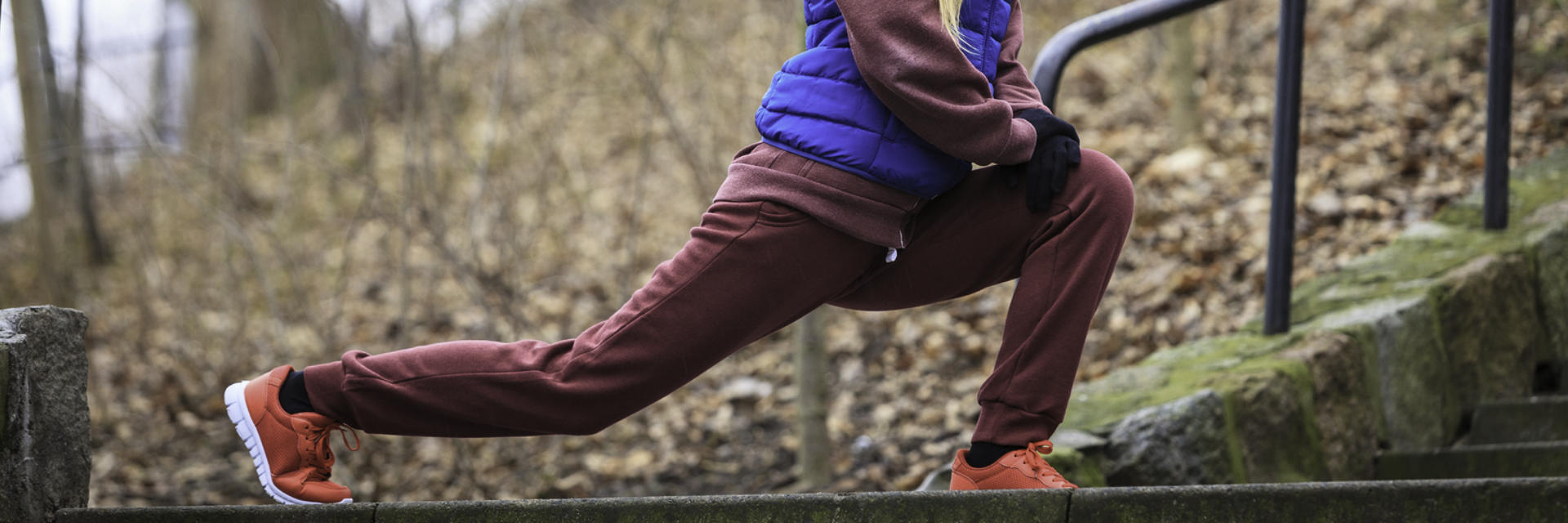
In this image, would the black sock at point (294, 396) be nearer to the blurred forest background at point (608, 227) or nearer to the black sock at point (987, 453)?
the black sock at point (987, 453)

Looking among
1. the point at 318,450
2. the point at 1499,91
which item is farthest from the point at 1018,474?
the point at 1499,91

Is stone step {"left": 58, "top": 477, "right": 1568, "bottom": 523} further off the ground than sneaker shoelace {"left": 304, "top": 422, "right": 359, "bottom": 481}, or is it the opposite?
sneaker shoelace {"left": 304, "top": 422, "right": 359, "bottom": 481}

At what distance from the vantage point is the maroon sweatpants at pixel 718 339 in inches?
71.2

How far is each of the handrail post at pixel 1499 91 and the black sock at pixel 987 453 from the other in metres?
2.07

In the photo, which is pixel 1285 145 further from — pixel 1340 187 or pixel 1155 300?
pixel 1340 187

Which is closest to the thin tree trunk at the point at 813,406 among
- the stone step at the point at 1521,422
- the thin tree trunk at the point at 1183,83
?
the stone step at the point at 1521,422

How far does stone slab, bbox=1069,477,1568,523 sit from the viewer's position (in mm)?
1620

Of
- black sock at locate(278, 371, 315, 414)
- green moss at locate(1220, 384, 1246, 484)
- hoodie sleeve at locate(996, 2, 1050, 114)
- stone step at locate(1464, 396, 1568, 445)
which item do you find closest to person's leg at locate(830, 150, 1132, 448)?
hoodie sleeve at locate(996, 2, 1050, 114)

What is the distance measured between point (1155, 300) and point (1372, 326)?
1.63 metres

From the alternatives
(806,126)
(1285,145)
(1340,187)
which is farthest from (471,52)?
(806,126)

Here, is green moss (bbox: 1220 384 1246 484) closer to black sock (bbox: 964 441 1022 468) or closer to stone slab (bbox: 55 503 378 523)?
black sock (bbox: 964 441 1022 468)

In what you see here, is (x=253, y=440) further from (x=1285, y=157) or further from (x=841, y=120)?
(x=1285, y=157)

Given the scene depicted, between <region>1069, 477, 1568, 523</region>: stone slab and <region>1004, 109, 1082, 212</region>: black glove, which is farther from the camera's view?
<region>1004, 109, 1082, 212</region>: black glove

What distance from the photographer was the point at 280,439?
1.81 meters
